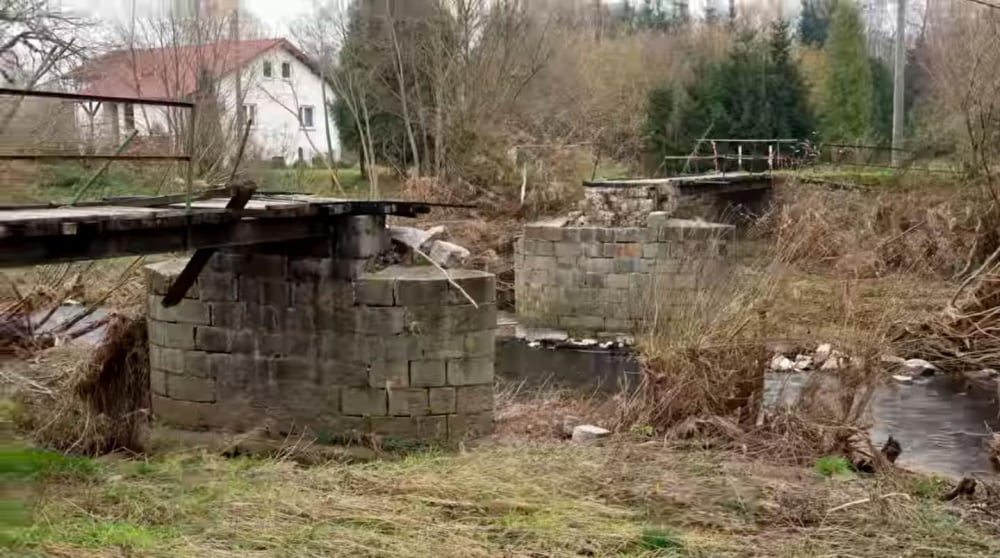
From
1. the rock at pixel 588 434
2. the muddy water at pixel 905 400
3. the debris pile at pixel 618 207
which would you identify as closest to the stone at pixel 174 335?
the rock at pixel 588 434

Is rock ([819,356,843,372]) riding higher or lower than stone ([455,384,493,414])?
higher

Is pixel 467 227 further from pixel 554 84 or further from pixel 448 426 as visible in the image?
pixel 448 426

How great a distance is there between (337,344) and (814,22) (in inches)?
1721

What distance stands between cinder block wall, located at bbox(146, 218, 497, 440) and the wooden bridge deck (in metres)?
0.41

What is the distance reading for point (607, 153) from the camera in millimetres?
35750

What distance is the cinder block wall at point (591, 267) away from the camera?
2248 cm

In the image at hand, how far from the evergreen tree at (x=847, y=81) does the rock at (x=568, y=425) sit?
3098 cm

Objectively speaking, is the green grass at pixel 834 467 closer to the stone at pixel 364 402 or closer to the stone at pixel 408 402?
the stone at pixel 408 402

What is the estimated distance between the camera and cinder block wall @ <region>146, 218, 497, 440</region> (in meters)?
10.9

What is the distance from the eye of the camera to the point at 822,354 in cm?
1277

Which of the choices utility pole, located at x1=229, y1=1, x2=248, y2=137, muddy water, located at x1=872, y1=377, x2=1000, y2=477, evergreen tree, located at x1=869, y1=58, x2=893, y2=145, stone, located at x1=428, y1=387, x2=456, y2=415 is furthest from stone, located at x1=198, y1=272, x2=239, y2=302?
evergreen tree, located at x1=869, y1=58, x2=893, y2=145

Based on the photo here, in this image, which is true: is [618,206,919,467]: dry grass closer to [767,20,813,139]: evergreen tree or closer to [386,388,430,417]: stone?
[386,388,430,417]: stone

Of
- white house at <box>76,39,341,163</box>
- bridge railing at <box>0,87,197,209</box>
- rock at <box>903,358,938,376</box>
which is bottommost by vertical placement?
rock at <box>903,358,938,376</box>

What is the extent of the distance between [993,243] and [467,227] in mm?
12858
